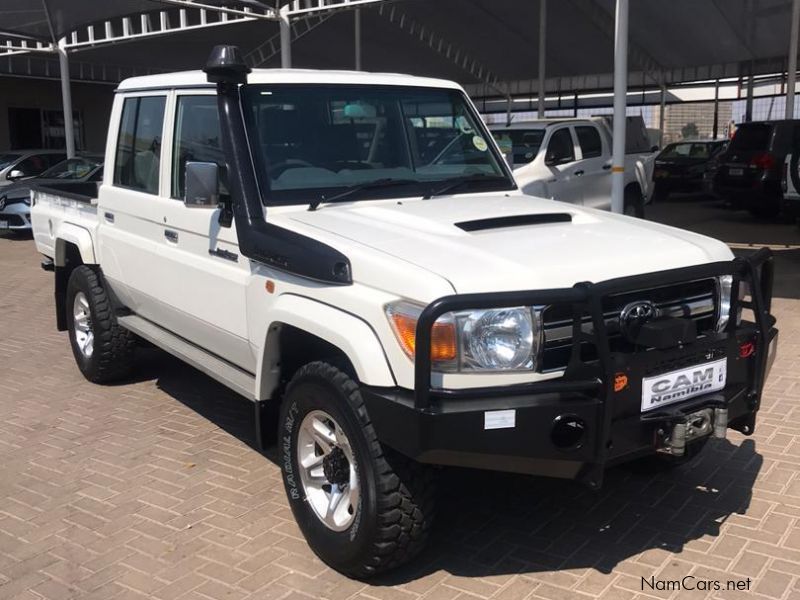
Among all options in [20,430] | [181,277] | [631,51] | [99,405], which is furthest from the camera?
[631,51]

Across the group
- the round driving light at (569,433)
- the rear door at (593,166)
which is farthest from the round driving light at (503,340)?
the rear door at (593,166)

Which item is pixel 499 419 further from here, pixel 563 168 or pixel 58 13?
pixel 58 13

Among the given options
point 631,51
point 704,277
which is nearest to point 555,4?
point 631,51

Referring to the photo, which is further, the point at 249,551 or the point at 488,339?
the point at 249,551

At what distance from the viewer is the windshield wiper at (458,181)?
4.25 meters

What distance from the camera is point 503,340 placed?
2988 mm

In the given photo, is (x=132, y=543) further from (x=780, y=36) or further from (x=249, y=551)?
(x=780, y=36)

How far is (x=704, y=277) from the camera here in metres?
3.29

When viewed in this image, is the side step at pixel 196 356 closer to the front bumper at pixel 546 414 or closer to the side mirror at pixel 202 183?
the side mirror at pixel 202 183

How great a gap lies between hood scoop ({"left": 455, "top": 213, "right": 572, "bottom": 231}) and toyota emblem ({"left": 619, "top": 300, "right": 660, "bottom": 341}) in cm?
76

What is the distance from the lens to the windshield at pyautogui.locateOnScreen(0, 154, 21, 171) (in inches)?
643

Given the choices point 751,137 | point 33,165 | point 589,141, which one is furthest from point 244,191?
point 33,165

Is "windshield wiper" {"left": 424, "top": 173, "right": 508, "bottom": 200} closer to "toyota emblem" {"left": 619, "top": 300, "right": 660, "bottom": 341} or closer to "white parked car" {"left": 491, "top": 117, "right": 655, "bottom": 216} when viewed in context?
Result: "toyota emblem" {"left": 619, "top": 300, "right": 660, "bottom": 341}

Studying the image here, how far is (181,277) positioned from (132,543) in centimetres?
152
